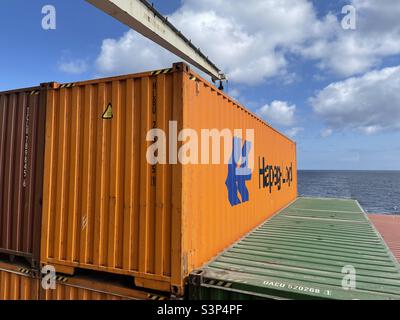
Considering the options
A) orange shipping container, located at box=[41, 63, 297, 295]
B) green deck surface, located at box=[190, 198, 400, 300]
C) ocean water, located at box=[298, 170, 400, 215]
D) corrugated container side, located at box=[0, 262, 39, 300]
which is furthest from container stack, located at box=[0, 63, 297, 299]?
ocean water, located at box=[298, 170, 400, 215]

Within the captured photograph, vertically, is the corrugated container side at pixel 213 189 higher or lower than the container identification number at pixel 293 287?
higher

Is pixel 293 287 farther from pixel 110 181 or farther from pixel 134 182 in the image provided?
pixel 110 181

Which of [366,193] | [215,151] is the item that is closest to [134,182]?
[215,151]

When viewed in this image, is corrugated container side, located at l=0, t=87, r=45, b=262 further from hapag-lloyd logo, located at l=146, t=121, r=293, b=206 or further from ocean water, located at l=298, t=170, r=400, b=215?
ocean water, located at l=298, t=170, r=400, b=215

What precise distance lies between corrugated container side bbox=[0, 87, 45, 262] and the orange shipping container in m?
0.30

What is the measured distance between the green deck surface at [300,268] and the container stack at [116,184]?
41 centimetres

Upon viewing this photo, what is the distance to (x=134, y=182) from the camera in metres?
4.33

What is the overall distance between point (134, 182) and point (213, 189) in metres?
1.39

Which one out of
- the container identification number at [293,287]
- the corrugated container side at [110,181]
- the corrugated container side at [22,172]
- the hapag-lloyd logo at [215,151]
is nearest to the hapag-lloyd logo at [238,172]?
the hapag-lloyd logo at [215,151]

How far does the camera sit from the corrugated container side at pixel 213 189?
13.5 feet

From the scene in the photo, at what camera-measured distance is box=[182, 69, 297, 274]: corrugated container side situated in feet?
13.5

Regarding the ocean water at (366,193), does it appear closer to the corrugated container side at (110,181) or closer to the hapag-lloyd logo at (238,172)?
the hapag-lloyd logo at (238,172)

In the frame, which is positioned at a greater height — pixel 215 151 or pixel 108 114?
pixel 108 114
